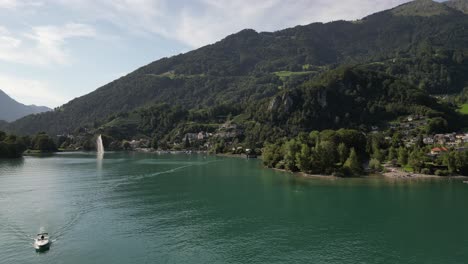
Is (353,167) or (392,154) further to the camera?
(392,154)

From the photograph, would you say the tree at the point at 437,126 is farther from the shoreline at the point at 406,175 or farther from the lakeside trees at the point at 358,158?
the shoreline at the point at 406,175

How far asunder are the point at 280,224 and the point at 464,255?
21.9 metres

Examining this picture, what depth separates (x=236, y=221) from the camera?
52844mm

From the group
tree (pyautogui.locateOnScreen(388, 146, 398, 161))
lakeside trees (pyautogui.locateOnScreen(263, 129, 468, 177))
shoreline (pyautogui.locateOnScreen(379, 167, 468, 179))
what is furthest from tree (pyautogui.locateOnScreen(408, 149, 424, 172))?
tree (pyautogui.locateOnScreen(388, 146, 398, 161))

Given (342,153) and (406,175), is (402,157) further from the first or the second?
(342,153)

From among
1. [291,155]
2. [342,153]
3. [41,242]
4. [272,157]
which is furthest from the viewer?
[272,157]

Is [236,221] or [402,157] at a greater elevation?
[402,157]

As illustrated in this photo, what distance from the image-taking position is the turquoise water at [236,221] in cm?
4012

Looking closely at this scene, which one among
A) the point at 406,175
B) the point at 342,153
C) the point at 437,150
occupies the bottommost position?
the point at 406,175

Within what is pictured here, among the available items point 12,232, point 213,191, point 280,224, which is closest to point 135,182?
point 213,191

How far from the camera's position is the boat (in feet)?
132

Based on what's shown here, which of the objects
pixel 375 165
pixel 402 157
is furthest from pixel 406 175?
pixel 402 157

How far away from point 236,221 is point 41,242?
81.4ft

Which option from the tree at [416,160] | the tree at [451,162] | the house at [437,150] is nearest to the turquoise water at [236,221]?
the tree at [451,162]
